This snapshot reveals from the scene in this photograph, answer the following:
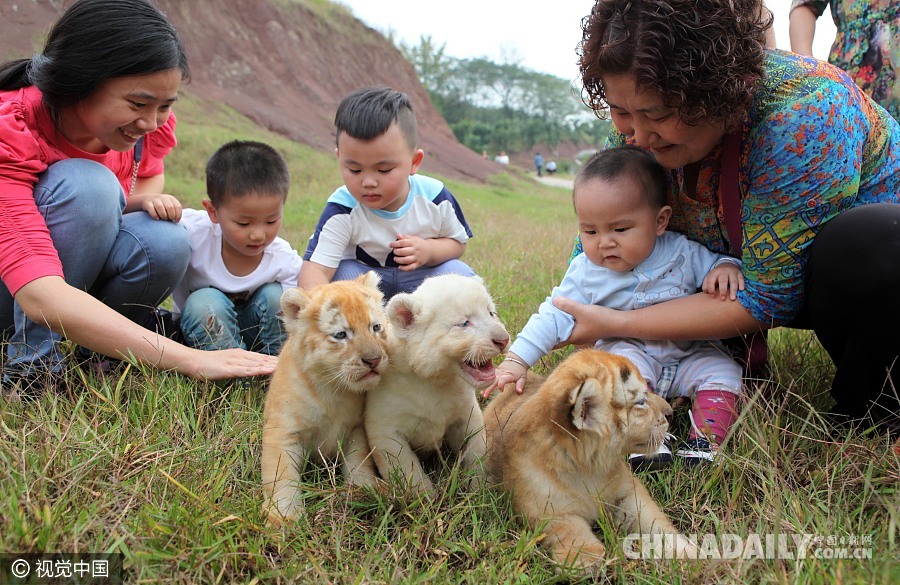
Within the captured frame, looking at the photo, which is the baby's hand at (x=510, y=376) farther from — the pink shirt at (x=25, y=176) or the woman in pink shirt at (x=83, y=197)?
the pink shirt at (x=25, y=176)

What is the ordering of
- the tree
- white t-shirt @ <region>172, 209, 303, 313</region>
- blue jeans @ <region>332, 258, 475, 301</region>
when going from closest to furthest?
1. white t-shirt @ <region>172, 209, 303, 313</region>
2. blue jeans @ <region>332, 258, 475, 301</region>
3. the tree

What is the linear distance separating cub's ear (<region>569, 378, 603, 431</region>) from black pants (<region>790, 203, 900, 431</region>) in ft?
3.68

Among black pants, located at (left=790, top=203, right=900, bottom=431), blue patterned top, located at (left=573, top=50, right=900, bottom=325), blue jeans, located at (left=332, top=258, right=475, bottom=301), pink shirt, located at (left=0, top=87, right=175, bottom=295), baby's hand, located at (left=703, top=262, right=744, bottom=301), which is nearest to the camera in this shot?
black pants, located at (left=790, top=203, right=900, bottom=431)

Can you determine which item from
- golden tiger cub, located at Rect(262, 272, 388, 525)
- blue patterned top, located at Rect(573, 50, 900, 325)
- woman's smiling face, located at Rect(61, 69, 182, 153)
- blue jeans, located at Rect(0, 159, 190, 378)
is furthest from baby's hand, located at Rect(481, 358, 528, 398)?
woman's smiling face, located at Rect(61, 69, 182, 153)

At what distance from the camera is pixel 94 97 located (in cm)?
328

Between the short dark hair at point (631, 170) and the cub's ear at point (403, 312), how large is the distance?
3.62ft

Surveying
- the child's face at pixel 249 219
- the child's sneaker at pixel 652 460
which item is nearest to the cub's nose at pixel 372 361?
the child's sneaker at pixel 652 460

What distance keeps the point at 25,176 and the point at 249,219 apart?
1.17 metres

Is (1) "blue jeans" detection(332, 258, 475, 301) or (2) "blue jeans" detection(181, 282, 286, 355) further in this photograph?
(1) "blue jeans" detection(332, 258, 475, 301)

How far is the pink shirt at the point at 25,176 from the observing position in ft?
9.80

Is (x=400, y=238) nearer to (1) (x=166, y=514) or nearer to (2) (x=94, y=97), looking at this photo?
(2) (x=94, y=97)

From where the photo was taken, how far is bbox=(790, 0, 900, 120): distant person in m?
3.89

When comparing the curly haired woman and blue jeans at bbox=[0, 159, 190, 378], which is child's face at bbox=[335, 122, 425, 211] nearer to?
blue jeans at bbox=[0, 159, 190, 378]

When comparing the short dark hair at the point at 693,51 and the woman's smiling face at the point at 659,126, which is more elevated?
the short dark hair at the point at 693,51
